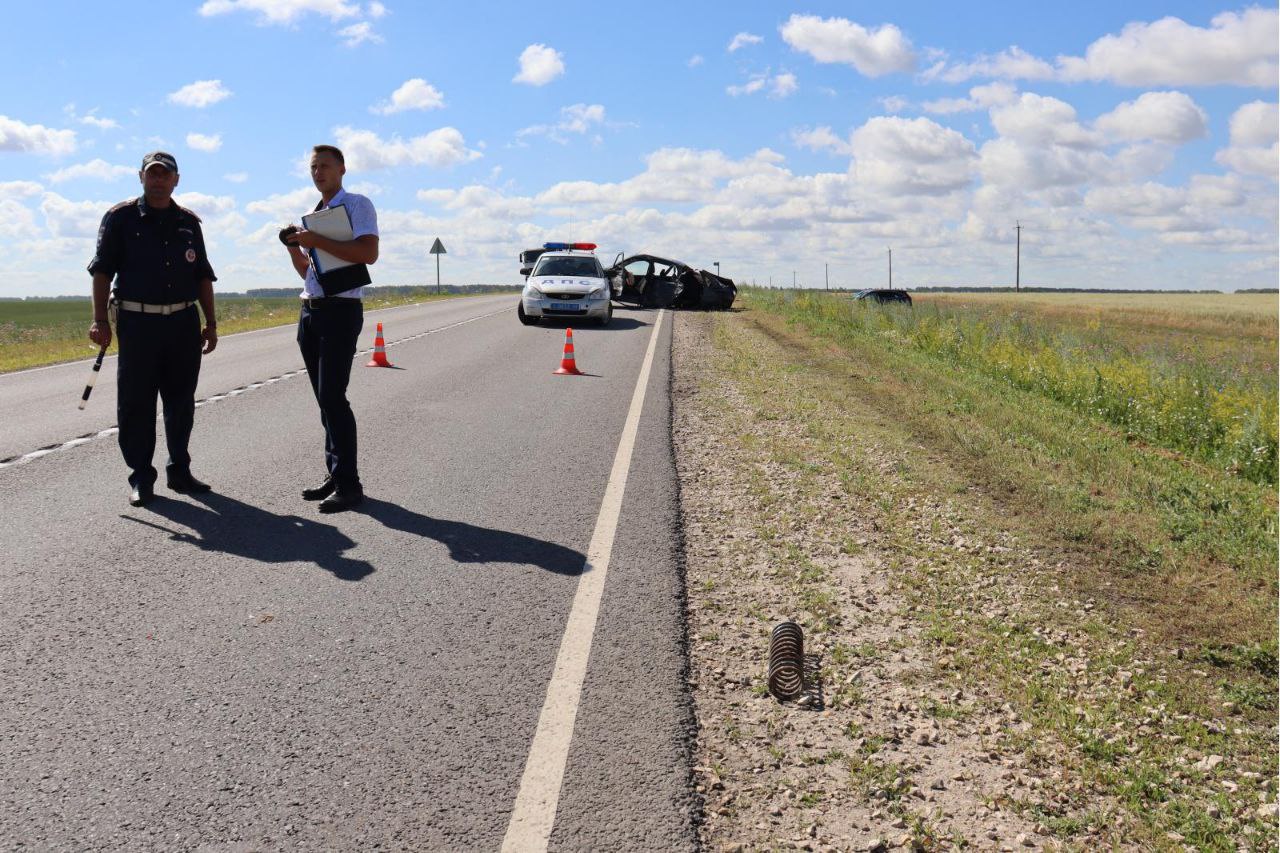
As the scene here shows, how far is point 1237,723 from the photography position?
404 cm

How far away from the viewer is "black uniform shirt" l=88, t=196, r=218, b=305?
648 cm

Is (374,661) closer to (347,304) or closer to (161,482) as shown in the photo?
(347,304)

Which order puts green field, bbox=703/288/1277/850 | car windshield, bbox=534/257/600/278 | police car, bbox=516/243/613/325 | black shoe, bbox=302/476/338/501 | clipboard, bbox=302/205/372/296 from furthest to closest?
car windshield, bbox=534/257/600/278, police car, bbox=516/243/613/325, black shoe, bbox=302/476/338/501, clipboard, bbox=302/205/372/296, green field, bbox=703/288/1277/850

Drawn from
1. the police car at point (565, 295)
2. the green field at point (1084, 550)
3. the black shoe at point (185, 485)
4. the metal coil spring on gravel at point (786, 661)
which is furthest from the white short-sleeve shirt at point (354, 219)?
the police car at point (565, 295)

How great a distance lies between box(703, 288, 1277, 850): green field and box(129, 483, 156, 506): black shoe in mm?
3933

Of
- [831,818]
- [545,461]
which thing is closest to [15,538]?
[545,461]

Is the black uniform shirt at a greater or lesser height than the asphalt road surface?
greater

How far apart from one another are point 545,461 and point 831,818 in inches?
220

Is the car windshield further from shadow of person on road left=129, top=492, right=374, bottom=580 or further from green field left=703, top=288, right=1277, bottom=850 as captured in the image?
shadow of person on road left=129, top=492, right=374, bottom=580

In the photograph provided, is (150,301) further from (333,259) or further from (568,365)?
(568,365)

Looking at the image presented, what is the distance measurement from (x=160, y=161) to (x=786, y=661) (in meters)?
4.90

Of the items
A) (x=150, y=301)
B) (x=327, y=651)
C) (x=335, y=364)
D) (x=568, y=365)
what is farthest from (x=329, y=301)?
(x=568, y=365)

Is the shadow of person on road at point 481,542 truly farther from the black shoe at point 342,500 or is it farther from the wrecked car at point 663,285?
Result: the wrecked car at point 663,285

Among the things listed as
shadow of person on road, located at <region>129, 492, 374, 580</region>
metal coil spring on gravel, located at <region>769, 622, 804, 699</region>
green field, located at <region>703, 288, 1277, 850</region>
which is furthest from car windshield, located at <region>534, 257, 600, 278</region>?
metal coil spring on gravel, located at <region>769, 622, 804, 699</region>
